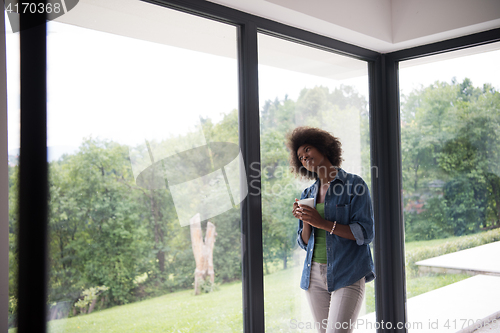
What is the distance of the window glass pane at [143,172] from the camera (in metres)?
1.45

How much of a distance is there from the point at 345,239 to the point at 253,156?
2.07 ft

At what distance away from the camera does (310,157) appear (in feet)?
7.09

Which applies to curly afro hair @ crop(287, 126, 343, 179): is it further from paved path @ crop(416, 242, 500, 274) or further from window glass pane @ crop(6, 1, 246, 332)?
paved path @ crop(416, 242, 500, 274)

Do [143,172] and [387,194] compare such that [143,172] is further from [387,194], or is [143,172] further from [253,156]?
[387,194]

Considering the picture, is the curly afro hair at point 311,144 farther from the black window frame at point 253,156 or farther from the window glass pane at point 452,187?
the window glass pane at point 452,187

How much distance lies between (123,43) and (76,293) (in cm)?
97

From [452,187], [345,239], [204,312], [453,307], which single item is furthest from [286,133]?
[453,307]

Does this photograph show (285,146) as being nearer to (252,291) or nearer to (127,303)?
(252,291)

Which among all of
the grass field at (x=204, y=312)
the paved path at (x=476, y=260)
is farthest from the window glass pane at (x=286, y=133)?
the paved path at (x=476, y=260)

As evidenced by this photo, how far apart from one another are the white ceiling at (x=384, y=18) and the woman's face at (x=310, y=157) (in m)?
0.69

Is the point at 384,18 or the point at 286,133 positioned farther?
the point at 384,18

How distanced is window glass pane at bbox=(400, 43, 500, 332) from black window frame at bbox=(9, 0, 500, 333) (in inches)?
2.9

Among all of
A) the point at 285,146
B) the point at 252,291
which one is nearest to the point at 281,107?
the point at 285,146

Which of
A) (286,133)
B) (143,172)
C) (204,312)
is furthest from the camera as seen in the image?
(286,133)
